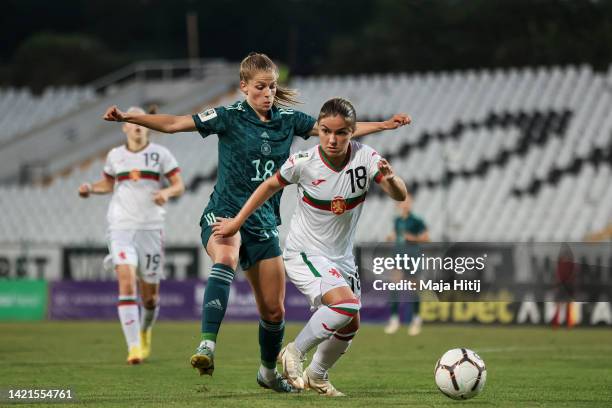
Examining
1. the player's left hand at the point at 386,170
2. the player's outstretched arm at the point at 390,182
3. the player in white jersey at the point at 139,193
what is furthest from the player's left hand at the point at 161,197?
the player's left hand at the point at 386,170

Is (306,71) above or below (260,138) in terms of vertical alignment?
above

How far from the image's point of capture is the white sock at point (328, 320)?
7.93 metres

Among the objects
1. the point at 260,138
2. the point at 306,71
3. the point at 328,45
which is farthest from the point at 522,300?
the point at 328,45

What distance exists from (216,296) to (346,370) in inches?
131

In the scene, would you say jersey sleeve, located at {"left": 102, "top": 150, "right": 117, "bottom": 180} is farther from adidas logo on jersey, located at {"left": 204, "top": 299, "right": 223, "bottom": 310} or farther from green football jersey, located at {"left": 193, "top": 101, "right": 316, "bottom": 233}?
adidas logo on jersey, located at {"left": 204, "top": 299, "right": 223, "bottom": 310}

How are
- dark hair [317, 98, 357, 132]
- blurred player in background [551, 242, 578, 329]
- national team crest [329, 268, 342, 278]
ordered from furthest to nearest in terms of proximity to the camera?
blurred player in background [551, 242, 578, 329]
national team crest [329, 268, 342, 278]
dark hair [317, 98, 357, 132]

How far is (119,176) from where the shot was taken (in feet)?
40.2

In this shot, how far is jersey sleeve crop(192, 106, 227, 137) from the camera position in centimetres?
823

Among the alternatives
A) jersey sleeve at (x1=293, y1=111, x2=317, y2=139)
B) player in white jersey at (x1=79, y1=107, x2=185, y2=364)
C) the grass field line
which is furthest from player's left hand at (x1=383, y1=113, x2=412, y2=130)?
the grass field line

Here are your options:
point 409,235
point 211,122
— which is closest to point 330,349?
point 211,122

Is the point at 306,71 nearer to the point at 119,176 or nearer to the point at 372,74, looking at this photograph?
the point at 372,74

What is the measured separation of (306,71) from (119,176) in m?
32.9

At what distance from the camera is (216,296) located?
8031 mm

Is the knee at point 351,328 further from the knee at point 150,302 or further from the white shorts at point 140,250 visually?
the knee at point 150,302
